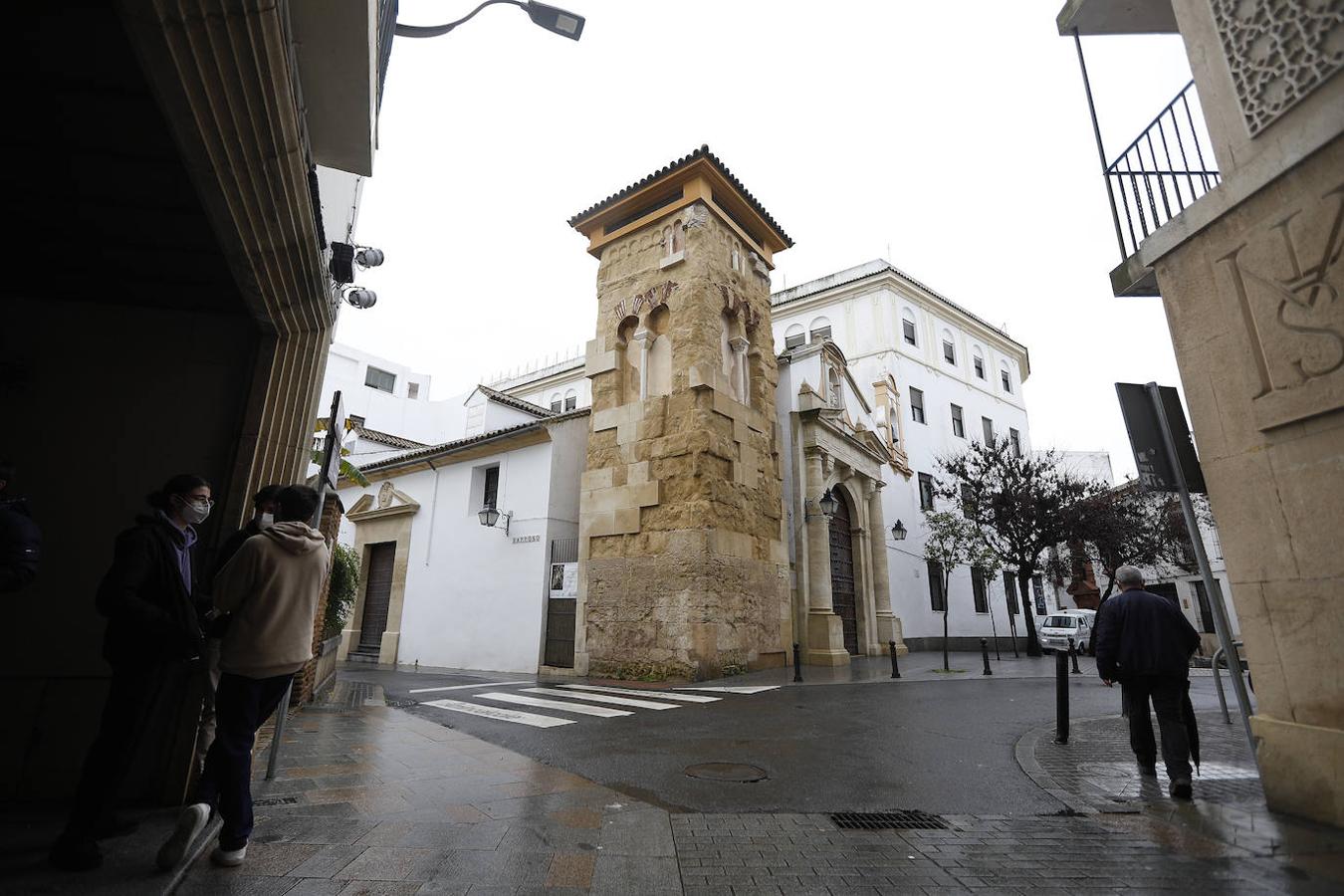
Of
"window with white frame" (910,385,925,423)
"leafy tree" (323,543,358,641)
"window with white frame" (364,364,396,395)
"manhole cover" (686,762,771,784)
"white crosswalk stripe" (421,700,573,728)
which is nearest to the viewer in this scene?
"manhole cover" (686,762,771,784)

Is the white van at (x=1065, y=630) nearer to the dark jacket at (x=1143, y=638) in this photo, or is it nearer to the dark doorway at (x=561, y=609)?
the dark doorway at (x=561, y=609)

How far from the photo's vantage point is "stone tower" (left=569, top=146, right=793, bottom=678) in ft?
39.8

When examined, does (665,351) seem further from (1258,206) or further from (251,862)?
(251,862)

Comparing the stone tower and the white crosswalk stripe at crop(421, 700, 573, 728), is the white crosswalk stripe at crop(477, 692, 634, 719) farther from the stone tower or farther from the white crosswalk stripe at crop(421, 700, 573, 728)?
the stone tower

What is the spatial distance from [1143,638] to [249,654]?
581 centimetres

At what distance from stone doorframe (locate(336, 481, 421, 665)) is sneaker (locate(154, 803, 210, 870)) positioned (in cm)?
1596

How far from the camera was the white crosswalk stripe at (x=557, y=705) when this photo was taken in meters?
7.82

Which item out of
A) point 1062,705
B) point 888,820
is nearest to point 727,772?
point 888,820

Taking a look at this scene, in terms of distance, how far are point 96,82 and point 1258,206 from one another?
664 cm

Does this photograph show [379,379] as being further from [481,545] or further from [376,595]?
[481,545]

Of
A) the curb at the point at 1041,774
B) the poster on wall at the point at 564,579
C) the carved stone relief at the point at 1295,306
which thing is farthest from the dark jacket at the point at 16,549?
the poster on wall at the point at 564,579

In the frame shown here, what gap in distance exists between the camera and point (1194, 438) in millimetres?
4637

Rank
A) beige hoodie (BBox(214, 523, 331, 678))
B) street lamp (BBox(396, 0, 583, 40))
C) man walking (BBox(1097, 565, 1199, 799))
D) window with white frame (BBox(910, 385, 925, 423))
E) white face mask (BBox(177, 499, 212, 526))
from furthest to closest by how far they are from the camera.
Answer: window with white frame (BBox(910, 385, 925, 423)), street lamp (BBox(396, 0, 583, 40)), man walking (BBox(1097, 565, 1199, 799)), white face mask (BBox(177, 499, 212, 526)), beige hoodie (BBox(214, 523, 331, 678))

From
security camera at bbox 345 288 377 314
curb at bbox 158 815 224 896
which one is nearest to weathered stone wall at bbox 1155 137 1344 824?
curb at bbox 158 815 224 896
